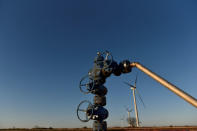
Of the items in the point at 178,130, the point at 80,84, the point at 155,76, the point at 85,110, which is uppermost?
the point at 80,84

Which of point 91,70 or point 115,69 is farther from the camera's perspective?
point 91,70

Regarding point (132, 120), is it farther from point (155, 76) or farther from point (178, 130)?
point (155, 76)

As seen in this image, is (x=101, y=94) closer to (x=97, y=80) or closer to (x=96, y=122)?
(x=97, y=80)

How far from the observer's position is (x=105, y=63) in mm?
11984

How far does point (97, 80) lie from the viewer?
12.5m

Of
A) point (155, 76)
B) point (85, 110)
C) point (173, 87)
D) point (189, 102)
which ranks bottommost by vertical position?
point (85, 110)

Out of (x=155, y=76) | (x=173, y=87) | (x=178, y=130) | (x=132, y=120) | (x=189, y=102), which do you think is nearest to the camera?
(x=189, y=102)

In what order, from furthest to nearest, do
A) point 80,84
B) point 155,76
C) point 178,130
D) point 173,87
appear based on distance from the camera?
point 80,84, point 178,130, point 155,76, point 173,87

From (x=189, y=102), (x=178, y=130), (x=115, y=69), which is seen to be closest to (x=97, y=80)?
(x=115, y=69)

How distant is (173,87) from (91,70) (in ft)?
35.7

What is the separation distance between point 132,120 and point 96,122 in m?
85.6

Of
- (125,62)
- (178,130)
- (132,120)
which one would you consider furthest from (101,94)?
(132,120)

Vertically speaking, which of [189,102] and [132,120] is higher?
[189,102]

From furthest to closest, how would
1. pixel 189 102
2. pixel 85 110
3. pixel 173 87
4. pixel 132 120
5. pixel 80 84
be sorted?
pixel 132 120 → pixel 80 84 → pixel 85 110 → pixel 173 87 → pixel 189 102
